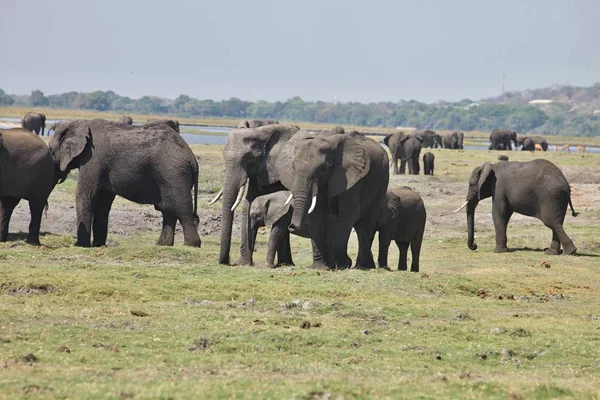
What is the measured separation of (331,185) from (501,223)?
7535 mm

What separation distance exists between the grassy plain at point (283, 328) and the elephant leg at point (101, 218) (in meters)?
0.63

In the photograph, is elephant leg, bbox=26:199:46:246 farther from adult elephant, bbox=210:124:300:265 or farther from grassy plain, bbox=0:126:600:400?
adult elephant, bbox=210:124:300:265

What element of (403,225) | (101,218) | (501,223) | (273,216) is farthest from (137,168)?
(501,223)

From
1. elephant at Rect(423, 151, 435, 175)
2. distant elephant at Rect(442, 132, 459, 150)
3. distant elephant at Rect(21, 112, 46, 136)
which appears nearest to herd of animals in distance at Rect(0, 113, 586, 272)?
elephant at Rect(423, 151, 435, 175)

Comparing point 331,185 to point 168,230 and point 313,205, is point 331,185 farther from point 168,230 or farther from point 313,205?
point 168,230

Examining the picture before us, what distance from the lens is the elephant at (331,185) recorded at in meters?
20.1

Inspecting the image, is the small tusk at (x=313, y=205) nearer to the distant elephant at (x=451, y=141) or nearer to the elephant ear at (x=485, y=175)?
the elephant ear at (x=485, y=175)

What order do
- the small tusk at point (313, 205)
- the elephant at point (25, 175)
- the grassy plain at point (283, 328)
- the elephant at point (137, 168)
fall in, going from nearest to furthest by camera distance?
the grassy plain at point (283, 328) < the small tusk at point (313, 205) < the elephant at point (25, 175) < the elephant at point (137, 168)

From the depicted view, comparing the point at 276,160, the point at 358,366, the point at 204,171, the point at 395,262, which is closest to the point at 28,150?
the point at 276,160

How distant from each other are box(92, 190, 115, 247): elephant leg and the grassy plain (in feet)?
2.08

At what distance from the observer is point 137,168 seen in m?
23.6

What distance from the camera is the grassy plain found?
11258 millimetres

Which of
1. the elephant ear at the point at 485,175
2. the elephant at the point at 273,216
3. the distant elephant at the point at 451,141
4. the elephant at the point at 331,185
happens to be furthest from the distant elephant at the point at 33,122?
the elephant at the point at 331,185

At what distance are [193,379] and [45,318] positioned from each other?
3.77m
